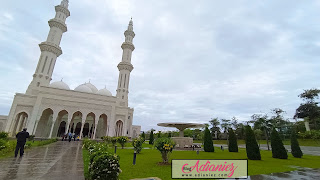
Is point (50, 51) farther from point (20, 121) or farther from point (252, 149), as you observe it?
point (252, 149)

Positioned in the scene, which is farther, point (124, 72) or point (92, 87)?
point (92, 87)

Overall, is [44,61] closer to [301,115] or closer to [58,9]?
[58,9]

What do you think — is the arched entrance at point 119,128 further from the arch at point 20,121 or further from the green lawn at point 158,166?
the green lawn at point 158,166

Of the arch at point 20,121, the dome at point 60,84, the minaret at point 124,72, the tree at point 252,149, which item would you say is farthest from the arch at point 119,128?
the tree at point 252,149

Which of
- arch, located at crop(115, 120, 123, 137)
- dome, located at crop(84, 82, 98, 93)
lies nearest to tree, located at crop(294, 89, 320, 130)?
arch, located at crop(115, 120, 123, 137)

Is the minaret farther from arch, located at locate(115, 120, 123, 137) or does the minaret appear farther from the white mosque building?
arch, located at locate(115, 120, 123, 137)

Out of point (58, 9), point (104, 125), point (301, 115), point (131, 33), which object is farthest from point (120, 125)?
point (301, 115)

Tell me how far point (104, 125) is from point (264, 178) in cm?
3747

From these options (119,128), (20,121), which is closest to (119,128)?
(119,128)

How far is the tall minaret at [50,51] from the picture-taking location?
32938 millimetres

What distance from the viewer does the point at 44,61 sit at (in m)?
33.6

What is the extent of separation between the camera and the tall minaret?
32.9 meters

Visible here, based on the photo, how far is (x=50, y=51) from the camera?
112 feet

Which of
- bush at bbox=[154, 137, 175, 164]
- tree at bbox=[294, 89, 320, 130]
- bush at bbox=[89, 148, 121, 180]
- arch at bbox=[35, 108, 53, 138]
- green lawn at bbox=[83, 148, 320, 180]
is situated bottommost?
green lawn at bbox=[83, 148, 320, 180]
